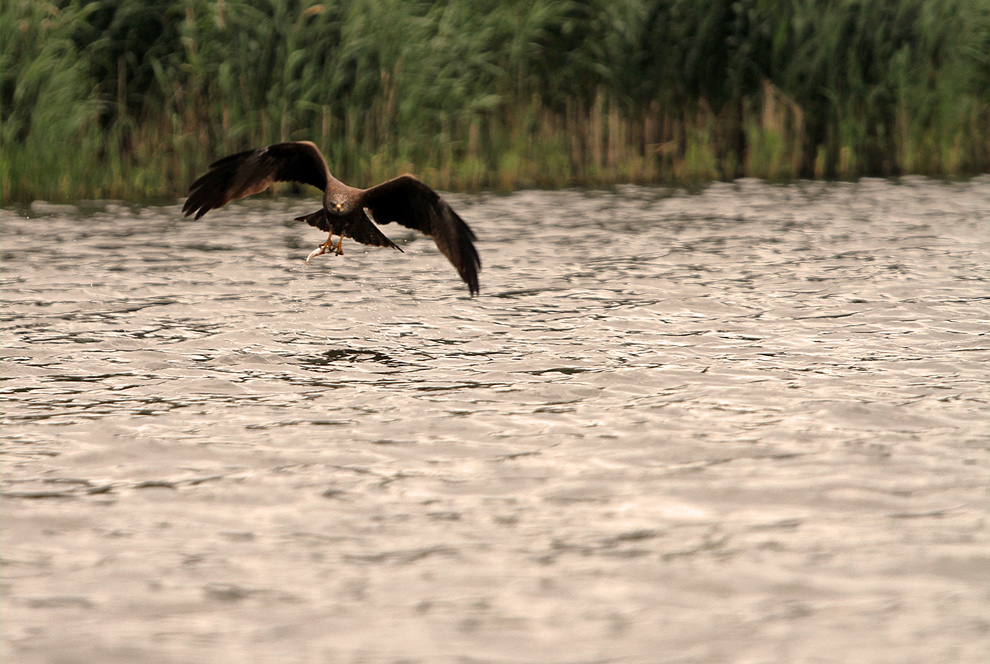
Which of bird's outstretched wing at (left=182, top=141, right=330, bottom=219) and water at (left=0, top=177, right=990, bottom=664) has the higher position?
bird's outstretched wing at (left=182, top=141, right=330, bottom=219)

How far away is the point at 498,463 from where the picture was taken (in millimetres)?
4930

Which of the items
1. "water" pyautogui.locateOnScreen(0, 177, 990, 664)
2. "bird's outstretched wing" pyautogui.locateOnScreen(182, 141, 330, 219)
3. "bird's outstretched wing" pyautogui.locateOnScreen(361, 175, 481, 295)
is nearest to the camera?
"water" pyautogui.locateOnScreen(0, 177, 990, 664)

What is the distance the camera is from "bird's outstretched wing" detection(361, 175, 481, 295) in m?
7.20

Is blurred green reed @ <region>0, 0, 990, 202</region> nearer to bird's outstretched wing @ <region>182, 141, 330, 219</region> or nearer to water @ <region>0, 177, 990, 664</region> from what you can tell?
water @ <region>0, 177, 990, 664</region>

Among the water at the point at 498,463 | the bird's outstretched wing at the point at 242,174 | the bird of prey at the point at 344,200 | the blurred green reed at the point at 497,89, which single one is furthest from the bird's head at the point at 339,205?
the blurred green reed at the point at 497,89

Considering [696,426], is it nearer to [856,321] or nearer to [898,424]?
[898,424]

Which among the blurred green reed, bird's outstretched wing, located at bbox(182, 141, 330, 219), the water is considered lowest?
the water

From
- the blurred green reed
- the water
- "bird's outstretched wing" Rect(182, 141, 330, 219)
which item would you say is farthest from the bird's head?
the blurred green reed

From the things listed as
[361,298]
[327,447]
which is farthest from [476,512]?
[361,298]

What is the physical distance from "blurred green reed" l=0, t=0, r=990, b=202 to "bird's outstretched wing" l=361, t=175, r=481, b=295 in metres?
5.25

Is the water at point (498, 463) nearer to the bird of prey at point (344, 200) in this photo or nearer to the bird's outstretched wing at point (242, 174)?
the bird of prey at point (344, 200)

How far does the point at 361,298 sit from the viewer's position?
8930 mm

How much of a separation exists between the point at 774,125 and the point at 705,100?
2.62 ft

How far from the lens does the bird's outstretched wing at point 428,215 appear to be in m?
7.20
